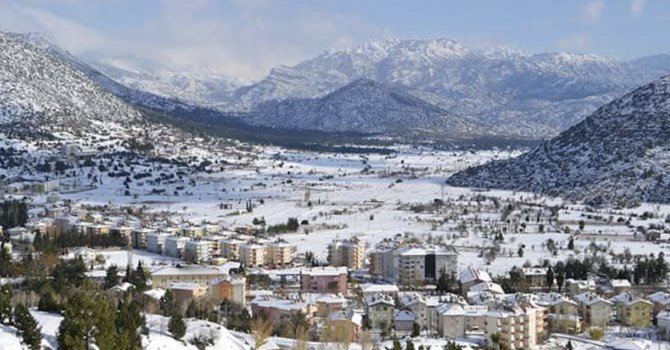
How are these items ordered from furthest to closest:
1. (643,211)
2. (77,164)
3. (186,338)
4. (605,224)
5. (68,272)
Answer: (77,164), (643,211), (605,224), (68,272), (186,338)

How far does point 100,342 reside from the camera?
19438mm

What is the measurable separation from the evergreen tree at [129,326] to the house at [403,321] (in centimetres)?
984

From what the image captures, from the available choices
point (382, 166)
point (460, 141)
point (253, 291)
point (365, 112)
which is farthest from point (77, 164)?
point (365, 112)

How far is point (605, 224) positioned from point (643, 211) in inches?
293

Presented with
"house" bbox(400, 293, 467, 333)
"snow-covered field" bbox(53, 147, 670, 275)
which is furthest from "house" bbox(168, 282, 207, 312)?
"snow-covered field" bbox(53, 147, 670, 275)

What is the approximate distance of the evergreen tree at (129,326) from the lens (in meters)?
20.1

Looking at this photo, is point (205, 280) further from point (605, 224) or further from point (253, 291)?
point (605, 224)

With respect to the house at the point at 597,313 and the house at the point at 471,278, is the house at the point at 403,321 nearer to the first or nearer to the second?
the house at the point at 471,278

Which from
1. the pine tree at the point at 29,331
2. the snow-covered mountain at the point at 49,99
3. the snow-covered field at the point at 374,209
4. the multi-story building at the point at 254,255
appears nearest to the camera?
the pine tree at the point at 29,331

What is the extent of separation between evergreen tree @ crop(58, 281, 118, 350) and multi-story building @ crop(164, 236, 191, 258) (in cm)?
2501

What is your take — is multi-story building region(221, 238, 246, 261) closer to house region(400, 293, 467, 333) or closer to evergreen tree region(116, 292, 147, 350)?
house region(400, 293, 467, 333)

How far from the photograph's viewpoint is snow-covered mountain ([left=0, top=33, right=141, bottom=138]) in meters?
104

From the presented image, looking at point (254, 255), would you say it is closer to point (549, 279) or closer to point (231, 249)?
point (231, 249)

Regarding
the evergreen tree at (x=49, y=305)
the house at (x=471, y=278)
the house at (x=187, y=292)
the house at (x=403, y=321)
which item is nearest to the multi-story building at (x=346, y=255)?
the house at (x=471, y=278)
